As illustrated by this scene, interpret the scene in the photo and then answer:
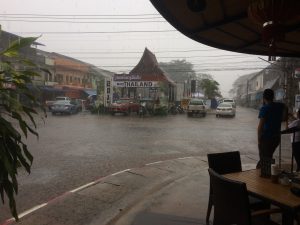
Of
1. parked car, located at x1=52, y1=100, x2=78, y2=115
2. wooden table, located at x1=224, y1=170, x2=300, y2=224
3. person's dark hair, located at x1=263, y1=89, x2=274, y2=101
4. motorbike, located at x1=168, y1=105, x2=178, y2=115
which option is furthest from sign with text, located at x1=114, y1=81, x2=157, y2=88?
wooden table, located at x1=224, y1=170, x2=300, y2=224

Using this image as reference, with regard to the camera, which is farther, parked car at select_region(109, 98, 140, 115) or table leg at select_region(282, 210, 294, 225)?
parked car at select_region(109, 98, 140, 115)

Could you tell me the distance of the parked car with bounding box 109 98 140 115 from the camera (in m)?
30.9

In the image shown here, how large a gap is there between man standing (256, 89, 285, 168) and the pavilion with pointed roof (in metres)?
27.4

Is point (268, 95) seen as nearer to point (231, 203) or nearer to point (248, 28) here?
point (248, 28)

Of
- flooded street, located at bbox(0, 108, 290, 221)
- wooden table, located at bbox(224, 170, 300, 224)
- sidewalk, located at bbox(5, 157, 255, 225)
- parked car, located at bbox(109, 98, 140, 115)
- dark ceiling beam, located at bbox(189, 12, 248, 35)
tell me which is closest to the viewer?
wooden table, located at bbox(224, 170, 300, 224)

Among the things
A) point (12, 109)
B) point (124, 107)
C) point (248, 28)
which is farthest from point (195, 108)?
point (12, 109)

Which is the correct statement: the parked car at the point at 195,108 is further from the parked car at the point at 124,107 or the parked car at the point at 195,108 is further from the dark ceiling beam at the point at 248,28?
the dark ceiling beam at the point at 248,28

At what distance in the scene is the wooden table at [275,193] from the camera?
10.1ft

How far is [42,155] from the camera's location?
412 inches

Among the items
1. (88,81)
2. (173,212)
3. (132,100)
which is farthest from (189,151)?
(88,81)

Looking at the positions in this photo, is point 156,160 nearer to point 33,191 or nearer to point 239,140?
point 33,191

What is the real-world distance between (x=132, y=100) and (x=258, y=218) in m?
29.3

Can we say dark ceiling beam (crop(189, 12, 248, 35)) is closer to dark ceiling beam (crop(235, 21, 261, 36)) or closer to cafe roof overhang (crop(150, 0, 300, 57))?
cafe roof overhang (crop(150, 0, 300, 57))

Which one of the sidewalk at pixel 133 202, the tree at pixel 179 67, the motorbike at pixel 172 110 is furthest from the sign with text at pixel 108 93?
the tree at pixel 179 67
